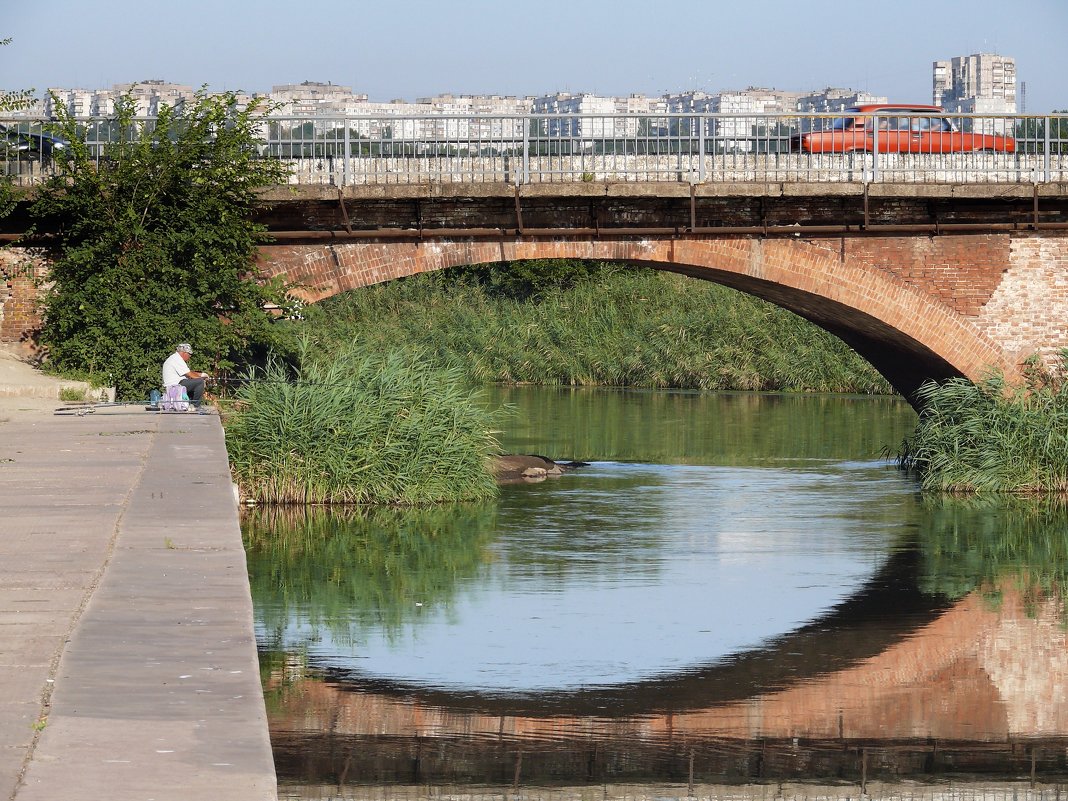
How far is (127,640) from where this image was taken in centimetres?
589

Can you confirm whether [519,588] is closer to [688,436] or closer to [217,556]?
[217,556]

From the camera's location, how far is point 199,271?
1834cm

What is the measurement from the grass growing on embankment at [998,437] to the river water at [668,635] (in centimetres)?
56

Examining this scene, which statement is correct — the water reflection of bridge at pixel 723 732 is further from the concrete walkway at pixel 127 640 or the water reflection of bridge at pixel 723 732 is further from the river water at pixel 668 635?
the concrete walkway at pixel 127 640

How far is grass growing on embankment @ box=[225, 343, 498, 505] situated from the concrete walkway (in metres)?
6.87

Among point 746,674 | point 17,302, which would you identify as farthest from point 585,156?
point 746,674

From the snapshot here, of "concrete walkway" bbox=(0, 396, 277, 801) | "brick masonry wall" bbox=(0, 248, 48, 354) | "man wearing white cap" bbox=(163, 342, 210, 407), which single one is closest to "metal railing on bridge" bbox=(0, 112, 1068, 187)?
"brick masonry wall" bbox=(0, 248, 48, 354)

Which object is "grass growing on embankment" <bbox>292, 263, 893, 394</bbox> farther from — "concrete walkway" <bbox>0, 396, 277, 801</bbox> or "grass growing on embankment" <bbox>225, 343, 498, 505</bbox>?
"concrete walkway" <bbox>0, 396, 277, 801</bbox>

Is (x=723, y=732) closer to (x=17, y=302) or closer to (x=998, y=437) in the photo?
(x=998, y=437)

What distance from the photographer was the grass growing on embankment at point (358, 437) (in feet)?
57.9


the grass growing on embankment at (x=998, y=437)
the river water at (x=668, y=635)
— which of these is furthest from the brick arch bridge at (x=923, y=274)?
the river water at (x=668, y=635)

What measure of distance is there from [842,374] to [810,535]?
17614 mm

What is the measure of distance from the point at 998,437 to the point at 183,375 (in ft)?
31.1

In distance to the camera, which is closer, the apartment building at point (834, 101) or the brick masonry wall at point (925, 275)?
the brick masonry wall at point (925, 275)
